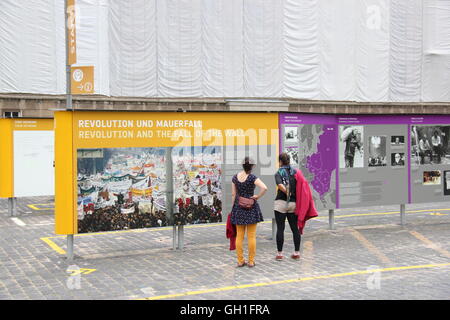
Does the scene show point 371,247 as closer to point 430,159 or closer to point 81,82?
point 430,159

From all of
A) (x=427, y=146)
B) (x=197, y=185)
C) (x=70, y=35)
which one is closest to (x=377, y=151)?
(x=427, y=146)

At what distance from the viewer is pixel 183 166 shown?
1012cm

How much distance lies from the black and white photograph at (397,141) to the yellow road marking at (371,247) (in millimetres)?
1999

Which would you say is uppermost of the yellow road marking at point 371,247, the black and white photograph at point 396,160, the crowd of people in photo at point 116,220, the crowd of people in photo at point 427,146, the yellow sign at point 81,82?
the yellow sign at point 81,82

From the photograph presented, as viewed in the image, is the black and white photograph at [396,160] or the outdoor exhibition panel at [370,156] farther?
the black and white photograph at [396,160]

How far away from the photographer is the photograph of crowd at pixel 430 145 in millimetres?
12594

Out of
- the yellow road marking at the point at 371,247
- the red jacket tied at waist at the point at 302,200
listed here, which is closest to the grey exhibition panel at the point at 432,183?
the yellow road marking at the point at 371,247

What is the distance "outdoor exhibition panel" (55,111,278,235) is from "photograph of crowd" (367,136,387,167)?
2328mm

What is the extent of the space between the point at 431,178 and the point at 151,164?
626 centimetres

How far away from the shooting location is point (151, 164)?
388 inches

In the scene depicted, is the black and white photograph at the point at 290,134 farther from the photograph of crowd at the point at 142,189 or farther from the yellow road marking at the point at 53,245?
the yellow road marking at the point at 53,245
